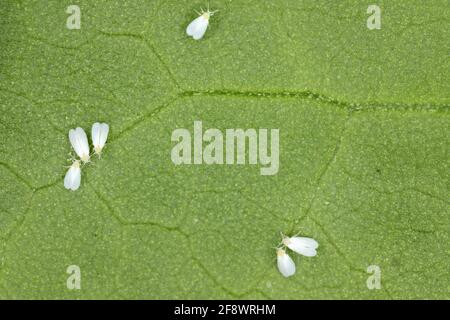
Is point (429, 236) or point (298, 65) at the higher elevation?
point (298, 65)

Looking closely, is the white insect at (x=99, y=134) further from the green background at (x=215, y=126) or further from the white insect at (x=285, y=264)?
the white insect at (x=285, y=264)

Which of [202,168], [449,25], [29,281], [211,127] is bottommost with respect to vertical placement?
[29,281]

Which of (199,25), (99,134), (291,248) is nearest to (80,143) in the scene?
(99,134)

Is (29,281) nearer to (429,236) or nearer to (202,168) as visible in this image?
(202,168)

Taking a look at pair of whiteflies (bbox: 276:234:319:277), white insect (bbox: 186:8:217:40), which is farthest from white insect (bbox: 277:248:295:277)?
white insect (bbox: 186:8:217:40)

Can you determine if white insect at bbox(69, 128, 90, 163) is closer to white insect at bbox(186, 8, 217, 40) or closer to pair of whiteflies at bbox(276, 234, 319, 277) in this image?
white insect at bbox(186, 8, 217, 40)

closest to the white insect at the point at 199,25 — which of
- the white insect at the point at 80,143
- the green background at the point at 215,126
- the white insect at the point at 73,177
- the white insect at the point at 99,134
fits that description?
the green background at the point at 215,126

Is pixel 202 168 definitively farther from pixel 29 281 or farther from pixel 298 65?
pixel 29 281

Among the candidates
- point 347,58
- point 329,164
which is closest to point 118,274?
point 329,164

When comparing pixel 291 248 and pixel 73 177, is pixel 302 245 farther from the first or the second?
pixel 73 177
